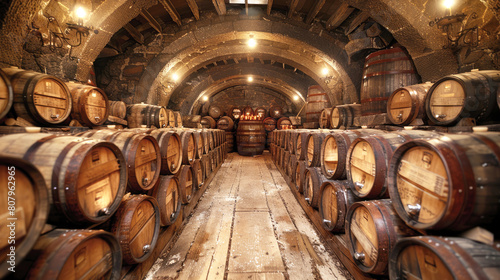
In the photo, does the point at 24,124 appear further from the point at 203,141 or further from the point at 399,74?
the point at 399,74

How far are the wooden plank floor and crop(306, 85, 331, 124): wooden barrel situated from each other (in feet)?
11.9

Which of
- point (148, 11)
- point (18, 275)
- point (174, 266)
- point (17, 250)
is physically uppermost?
point (148, 11)

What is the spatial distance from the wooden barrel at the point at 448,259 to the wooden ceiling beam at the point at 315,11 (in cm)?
524

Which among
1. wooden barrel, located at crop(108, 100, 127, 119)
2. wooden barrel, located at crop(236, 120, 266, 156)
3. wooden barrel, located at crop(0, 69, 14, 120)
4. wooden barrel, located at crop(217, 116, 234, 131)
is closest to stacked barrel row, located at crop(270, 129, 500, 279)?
wooden barrel, located at crop(0, 69, 14, 120)

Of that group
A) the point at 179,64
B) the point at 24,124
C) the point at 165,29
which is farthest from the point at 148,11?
the point at 24,124

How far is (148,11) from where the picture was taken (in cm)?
515

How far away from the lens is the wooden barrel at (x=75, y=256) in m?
0.86

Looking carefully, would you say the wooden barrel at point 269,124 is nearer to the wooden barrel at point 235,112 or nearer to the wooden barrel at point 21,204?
the wooden barrel at point 235,112

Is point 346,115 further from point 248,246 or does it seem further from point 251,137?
point 251,137

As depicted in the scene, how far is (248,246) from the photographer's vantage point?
2316mm

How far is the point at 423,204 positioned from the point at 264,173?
5.00 m

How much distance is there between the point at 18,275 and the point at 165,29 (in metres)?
6.90

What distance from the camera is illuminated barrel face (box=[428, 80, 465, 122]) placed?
6.12 feet

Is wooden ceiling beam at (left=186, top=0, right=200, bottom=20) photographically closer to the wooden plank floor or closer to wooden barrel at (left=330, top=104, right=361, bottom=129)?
wooden barrel at (left=330, top=104, right=361, bottom=129)
